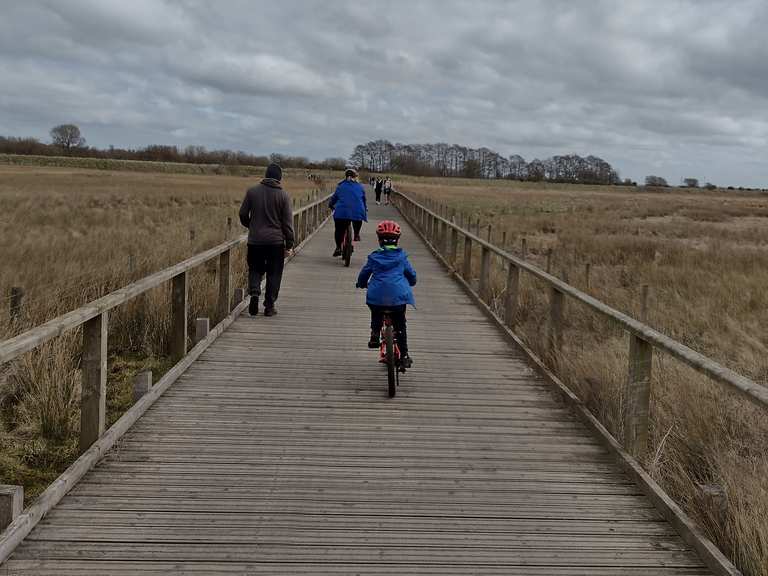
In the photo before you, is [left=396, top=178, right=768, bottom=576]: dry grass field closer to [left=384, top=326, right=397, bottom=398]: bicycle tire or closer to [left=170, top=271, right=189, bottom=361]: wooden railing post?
[left=384, top=326, right=397, bottom=398]: bicycle tire

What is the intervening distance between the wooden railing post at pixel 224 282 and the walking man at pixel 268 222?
30 cm

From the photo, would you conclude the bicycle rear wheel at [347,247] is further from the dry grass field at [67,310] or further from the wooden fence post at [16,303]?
the wooden fence post at [16,303]

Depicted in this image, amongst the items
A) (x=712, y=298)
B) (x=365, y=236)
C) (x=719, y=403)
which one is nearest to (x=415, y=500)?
(x=719, y=403)

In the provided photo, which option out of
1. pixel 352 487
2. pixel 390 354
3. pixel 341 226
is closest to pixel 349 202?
pixel 341 226

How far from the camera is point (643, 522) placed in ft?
12.6

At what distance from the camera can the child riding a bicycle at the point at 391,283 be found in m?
6.15

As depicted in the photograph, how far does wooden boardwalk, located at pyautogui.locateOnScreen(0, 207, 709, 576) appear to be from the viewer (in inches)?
132

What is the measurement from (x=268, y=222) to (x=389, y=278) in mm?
2625

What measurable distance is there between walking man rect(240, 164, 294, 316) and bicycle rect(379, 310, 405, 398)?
259 centimetres

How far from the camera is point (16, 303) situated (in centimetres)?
808

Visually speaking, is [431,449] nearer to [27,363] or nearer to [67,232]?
[27,363]

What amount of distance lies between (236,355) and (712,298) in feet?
29.0

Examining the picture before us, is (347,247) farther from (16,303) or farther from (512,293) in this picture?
(16,303)

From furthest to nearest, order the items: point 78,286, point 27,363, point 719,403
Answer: point 78,286, point 27,363, point 719,403
